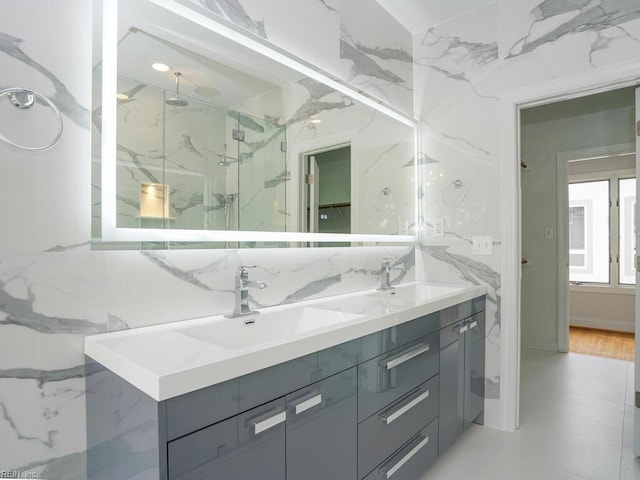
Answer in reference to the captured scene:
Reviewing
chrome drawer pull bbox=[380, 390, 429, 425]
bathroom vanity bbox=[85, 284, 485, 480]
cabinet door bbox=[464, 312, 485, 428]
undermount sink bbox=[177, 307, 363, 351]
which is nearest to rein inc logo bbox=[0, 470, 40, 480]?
bathroom vanity bbox=[85, 284, 485, 480]

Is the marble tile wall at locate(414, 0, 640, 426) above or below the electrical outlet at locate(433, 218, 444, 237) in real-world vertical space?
above

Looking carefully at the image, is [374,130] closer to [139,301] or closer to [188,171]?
[188,171]

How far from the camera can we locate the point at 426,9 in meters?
2.53

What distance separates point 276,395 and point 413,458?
1020mm

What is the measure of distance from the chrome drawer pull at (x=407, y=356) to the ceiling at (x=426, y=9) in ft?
7.19

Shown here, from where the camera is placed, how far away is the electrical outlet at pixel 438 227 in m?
2.69

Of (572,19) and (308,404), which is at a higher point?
(572,19)

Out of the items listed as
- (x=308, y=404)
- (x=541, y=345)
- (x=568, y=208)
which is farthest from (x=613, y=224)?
(x=308, y=404)

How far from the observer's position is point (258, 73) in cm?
168

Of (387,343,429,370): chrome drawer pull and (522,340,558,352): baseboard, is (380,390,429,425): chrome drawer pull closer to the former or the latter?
(387,343,429,370): chrome drawer pull

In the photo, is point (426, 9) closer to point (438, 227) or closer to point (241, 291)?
point (438, 227)

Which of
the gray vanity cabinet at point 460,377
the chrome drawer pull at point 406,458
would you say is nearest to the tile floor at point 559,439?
the gray vanity cabinet at point 460,377

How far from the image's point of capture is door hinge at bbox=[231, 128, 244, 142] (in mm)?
1576

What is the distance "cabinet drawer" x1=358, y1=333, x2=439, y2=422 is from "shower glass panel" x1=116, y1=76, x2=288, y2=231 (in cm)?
77
